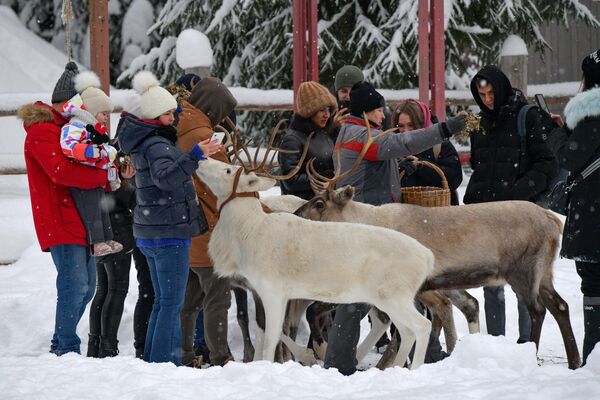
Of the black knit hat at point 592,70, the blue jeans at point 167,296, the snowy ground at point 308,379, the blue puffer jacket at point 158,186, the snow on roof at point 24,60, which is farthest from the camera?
the snow on roof at point 24,60

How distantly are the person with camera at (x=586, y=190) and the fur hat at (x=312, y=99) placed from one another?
1.92 metres

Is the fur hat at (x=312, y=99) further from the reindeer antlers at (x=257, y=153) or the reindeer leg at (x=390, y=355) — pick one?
the reindeer leg at (x=390, y=355)

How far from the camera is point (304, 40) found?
1003 centimetres

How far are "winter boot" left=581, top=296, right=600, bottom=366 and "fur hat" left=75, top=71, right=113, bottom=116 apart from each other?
3.08m

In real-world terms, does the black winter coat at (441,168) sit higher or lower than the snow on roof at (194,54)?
lower

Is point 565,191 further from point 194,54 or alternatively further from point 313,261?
point 194,54

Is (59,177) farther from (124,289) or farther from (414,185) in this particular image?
(414,185)

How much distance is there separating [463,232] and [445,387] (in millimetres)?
2035

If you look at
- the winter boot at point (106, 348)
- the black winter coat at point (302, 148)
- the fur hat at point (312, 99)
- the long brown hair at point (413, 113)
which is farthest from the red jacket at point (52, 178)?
the long brown hair at point (413, 113)

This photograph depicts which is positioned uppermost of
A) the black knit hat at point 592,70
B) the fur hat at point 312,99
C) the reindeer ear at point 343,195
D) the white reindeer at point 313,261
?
the black knit hat at point 592,70

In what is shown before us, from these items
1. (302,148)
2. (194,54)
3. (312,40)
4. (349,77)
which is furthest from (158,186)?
(312,40)

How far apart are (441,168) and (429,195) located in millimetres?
588

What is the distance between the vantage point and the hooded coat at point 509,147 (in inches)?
250

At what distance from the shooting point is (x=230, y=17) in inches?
530
